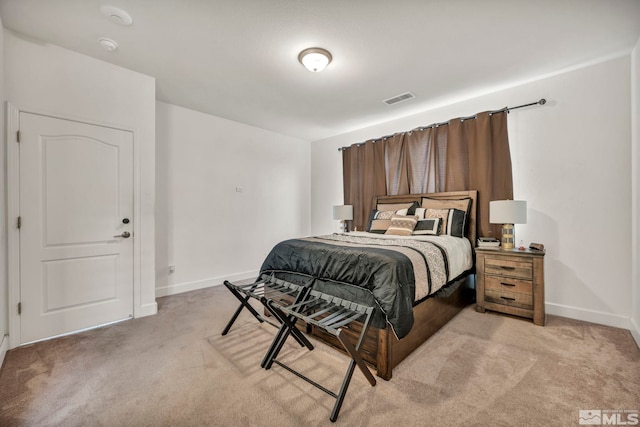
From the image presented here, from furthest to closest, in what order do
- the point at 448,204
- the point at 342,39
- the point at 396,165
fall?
the point at 396,165 < the point at 448,204 < the point at 342,39

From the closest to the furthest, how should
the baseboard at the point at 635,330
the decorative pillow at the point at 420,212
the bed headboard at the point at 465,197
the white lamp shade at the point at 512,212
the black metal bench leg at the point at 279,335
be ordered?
the black metal bench leg at the point at 279,335
the baseboard at the point at 635,330
the white lamp shade at the point at 512,212
the bed headboard at the point at 465,197
the decorative pillow at the point at 420,212

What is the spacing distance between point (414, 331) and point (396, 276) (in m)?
0.57

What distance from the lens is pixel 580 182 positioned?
8.77ft

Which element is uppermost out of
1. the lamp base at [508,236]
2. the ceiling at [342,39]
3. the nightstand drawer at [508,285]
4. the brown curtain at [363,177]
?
the ceiling at [342,39]

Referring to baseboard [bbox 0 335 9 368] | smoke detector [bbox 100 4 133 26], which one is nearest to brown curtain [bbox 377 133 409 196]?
smoke detector [bbox 100 4 133 26]

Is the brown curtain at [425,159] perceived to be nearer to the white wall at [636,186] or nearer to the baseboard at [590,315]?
the white wall at [636,186]

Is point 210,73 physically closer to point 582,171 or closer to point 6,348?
point 6,348

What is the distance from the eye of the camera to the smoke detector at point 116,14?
1.88m

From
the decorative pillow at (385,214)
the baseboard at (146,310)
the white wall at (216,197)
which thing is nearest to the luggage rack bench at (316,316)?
the baseboard at (146,310)

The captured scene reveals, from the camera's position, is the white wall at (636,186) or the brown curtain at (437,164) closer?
the white wall at (636,186)

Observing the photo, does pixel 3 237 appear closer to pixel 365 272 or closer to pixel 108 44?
pixel 108 44

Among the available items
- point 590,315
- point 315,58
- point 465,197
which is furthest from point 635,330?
point 315,58

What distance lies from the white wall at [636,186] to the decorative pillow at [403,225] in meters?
1.82

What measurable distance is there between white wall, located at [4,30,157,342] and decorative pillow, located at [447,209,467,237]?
10.9 ft
